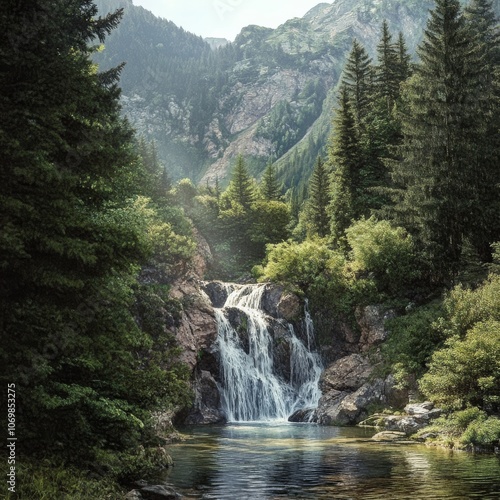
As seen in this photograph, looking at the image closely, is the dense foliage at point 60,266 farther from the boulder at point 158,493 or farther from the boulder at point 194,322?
the boulder at point 194,322

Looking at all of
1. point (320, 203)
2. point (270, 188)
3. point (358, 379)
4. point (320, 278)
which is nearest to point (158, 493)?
point (358, 379)

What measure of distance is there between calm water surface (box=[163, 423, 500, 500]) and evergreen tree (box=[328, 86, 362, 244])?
1092 inches

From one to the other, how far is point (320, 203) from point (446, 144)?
28626 mm

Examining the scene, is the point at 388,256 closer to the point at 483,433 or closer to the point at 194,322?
the point at 194,322

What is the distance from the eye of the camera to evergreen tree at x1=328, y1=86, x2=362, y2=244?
155 feet

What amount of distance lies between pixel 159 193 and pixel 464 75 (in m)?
28.6

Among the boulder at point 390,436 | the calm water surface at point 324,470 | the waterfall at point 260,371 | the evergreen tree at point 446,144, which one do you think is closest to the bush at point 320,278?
the waterfall at point 260,371

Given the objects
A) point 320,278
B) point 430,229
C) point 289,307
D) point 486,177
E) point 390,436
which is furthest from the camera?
point 320,278

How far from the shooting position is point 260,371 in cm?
3506

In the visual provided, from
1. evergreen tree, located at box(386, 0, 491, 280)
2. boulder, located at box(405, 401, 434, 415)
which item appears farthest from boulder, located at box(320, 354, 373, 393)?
evergreen tree, located at box(386, 0, 491, 280)

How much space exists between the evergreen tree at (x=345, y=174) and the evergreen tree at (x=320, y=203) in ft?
40.8

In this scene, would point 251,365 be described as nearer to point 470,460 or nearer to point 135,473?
point 470,460

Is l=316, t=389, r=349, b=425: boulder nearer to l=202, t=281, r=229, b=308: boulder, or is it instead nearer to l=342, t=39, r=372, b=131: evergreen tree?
l=202, t=281, r=229, b=308: boulder

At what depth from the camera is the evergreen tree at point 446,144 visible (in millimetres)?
35750
